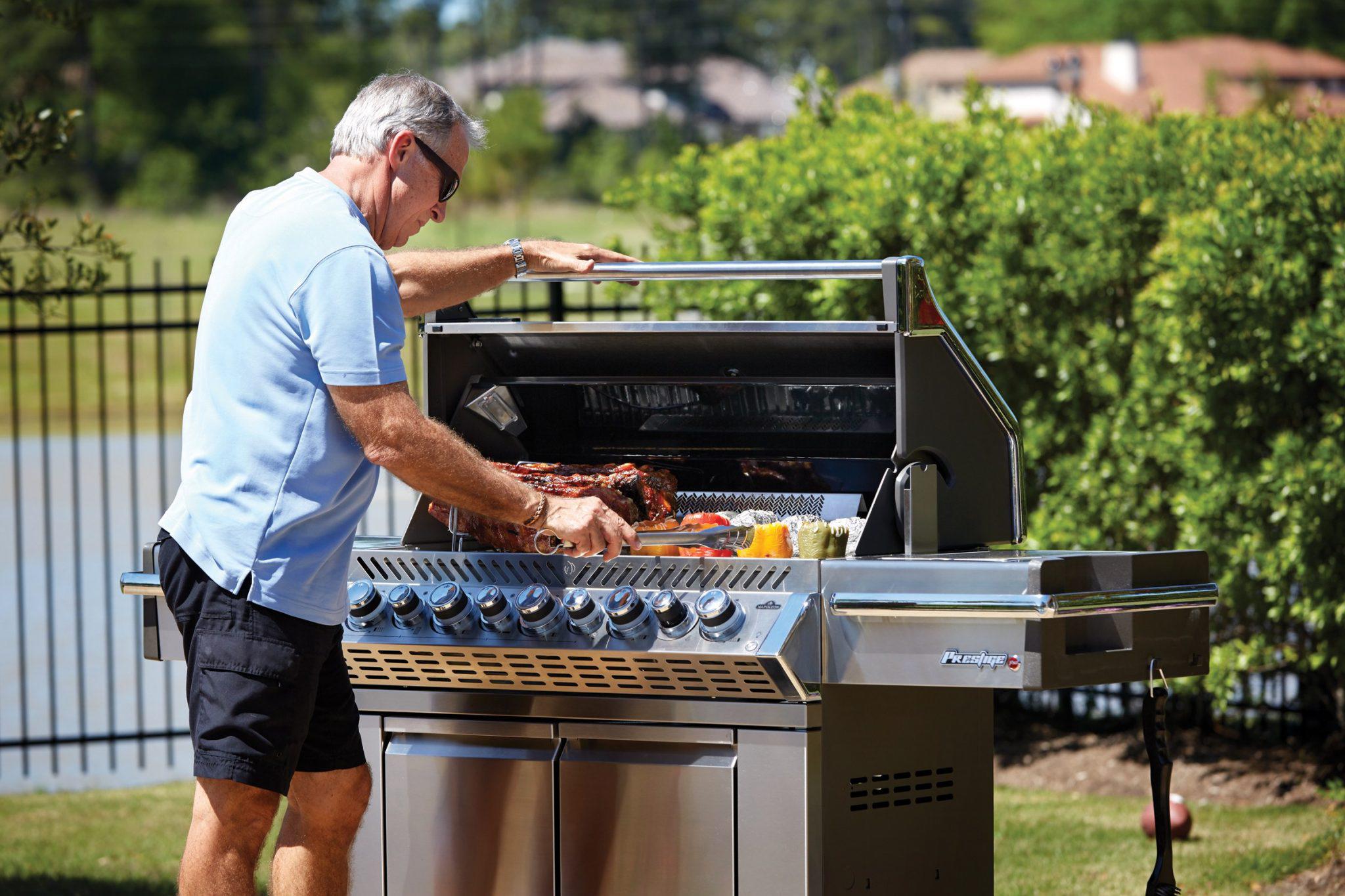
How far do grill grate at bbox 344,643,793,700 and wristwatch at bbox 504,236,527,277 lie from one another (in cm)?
84

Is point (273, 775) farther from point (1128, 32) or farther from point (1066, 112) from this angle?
point (1128, 32)

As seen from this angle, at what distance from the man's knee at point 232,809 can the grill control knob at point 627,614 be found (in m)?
0.68

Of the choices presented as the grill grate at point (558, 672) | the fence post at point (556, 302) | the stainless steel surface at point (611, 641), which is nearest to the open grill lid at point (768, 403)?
the stainless steel surface at point (611, 641)

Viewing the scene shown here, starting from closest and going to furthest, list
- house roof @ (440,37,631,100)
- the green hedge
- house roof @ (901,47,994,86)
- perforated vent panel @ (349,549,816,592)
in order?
perforated vent panel @ (349,549,816,592)
the green hedge
house roof @ (901,47,994,86)
house roof @ (440,37,631,100)

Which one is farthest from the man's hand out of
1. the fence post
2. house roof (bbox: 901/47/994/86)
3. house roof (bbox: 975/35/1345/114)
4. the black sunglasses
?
house roof (bbox: 901/47/994/86)

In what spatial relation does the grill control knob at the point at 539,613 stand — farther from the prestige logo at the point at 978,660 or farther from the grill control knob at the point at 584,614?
the prestige logo at the point at 978,660

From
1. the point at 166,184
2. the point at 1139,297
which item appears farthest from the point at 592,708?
the point at 166,184

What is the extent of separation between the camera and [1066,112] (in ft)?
19.3

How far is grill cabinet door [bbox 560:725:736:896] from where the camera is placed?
2.92 meters

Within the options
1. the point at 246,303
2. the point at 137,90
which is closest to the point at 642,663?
the point at 246,303

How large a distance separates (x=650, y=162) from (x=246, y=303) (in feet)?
120

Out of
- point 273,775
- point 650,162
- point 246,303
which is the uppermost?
point 650,162

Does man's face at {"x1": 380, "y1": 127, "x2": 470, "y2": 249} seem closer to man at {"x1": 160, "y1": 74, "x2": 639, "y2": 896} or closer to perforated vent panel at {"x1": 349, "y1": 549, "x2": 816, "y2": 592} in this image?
man at {"x1": 160, "y1": 74, "x2": 639, "y2": 896}

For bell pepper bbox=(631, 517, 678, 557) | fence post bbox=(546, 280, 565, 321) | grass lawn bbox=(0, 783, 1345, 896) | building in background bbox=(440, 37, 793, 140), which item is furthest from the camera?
building in background bbox=(440, 37, 793, 140)
